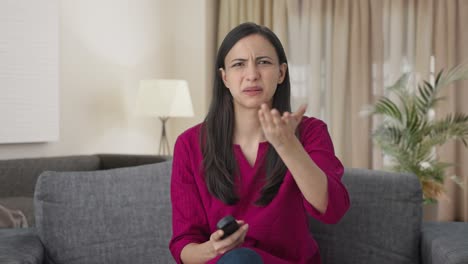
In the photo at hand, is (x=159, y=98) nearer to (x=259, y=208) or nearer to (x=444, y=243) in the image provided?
(x=259, y=208)

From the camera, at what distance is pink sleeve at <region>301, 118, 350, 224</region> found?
177cm

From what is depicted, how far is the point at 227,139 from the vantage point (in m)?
2.05

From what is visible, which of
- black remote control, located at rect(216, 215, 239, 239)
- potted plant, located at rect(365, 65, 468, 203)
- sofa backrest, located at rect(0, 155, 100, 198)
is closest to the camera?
black remote control, located at rect(216, 215, 239, 239)

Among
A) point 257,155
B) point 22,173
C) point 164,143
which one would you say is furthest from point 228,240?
point 164,143

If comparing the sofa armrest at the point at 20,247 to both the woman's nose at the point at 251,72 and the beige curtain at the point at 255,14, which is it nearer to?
the woman's nose at the point at 251,72

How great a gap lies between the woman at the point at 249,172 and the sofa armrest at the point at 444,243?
1.06 feet

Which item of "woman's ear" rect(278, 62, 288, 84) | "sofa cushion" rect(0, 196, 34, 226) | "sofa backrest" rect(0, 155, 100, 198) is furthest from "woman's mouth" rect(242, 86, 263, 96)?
"sofa backrest" rect(0, 155, 100, 198)

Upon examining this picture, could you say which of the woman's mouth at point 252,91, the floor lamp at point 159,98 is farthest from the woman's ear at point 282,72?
the floor lamp at point 159,98

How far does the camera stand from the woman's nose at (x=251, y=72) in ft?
6.23

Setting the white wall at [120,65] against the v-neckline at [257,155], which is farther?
the white wall at [120,65]

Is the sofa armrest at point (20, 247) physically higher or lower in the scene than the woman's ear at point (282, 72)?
lower

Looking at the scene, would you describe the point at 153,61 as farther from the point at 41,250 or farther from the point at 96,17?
the point at 41,250

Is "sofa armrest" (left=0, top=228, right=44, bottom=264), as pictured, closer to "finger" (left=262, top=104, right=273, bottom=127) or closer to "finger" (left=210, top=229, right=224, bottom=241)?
"finger" (left=210, top=229, right=224, bottom=241)

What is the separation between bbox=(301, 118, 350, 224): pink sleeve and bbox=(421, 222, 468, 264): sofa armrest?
A: 12.4 inches
